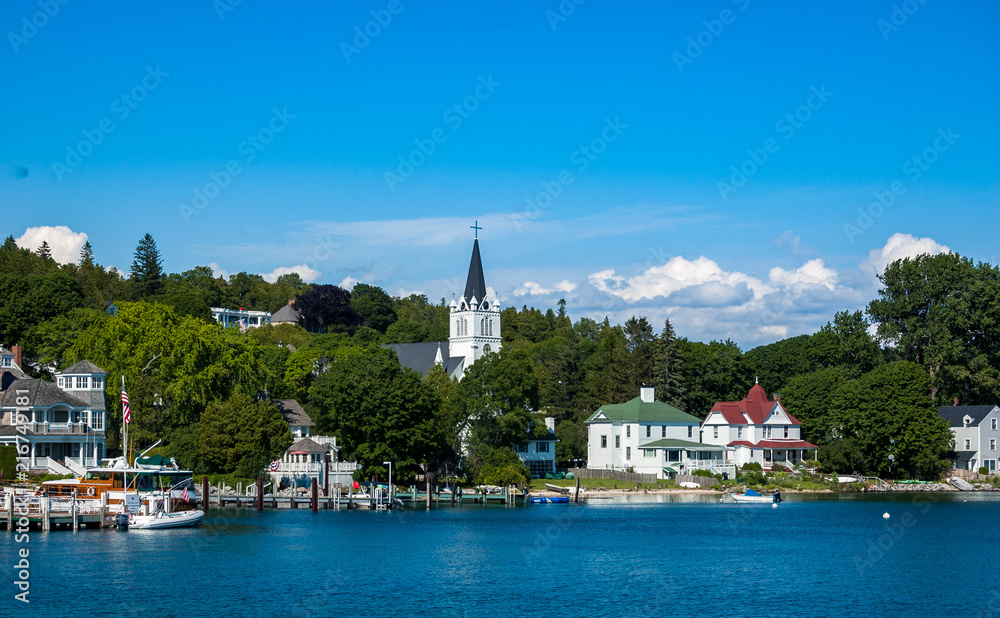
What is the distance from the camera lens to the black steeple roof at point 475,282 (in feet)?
412

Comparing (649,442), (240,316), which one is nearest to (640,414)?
(649,442)

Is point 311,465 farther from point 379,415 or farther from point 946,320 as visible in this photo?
point 946,320

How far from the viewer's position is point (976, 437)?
98812 millimetres

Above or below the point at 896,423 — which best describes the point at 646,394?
above

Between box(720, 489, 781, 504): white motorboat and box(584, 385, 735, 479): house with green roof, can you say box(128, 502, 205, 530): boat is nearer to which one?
box(720, 489, 781, 504): white motorboat

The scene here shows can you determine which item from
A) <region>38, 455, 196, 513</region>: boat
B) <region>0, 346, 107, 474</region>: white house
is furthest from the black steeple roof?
<region>38, 455, 196, 513</region>: boat

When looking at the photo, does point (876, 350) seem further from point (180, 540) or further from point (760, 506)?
point (180, 540)

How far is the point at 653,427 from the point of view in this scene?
9469 centimetres

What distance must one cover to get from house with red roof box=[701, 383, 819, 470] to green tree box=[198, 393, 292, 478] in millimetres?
44090

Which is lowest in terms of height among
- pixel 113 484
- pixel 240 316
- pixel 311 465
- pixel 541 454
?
pixel 541 454

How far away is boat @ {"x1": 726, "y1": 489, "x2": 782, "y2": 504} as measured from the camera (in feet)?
261

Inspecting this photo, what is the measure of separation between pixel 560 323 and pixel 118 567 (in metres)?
143

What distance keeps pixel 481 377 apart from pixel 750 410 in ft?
92.3

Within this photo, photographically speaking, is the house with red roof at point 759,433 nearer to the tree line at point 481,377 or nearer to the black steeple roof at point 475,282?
the tree line at point 481,377
